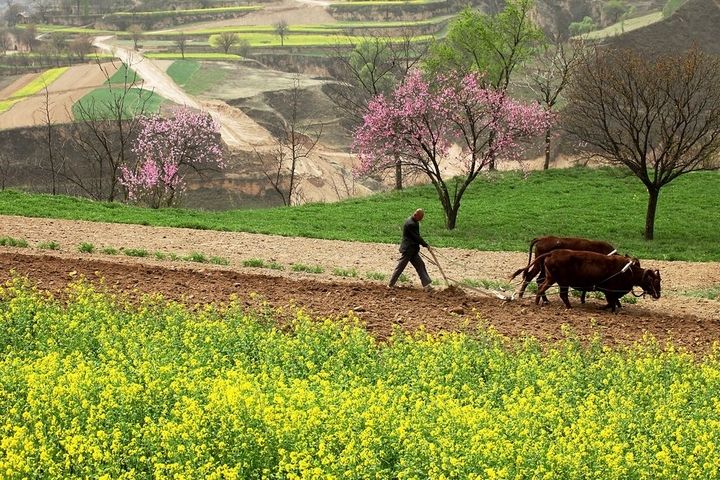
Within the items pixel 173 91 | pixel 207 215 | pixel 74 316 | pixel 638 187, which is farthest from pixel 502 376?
pixel 173 91

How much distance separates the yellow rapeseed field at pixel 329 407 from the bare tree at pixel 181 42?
10139cm

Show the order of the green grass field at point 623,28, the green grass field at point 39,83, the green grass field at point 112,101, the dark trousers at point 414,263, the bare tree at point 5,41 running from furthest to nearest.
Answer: the bare tree at point 5,41 < the green grass field at point 39,83 < the green grass field at point 112,101 < the green grass field at point 623,28 < the dark trousers at point 414,263

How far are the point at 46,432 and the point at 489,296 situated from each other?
11415mm

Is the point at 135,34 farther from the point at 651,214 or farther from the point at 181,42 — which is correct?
the point at 651,214

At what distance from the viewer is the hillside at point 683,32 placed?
66562mm

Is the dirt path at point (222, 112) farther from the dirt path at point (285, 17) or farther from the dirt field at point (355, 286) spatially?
the dirt path at point (285, 17)

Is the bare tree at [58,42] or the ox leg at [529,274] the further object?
the bare tree at [58,42]

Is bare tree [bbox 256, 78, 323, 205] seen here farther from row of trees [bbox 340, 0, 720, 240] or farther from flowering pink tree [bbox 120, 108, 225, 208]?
row of trees [bbox 340, 0, 720, 240]

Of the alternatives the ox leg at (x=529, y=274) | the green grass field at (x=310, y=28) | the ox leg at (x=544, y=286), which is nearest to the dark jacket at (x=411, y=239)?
the ox leg at (x=529, y=274)

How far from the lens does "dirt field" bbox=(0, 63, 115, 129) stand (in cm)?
7456

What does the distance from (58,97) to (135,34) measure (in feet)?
163

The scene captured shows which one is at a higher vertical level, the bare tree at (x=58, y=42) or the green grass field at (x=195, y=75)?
the bare tree at (x=58, y=42)

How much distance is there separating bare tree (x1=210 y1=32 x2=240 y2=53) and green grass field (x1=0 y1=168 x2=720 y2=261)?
7940cm

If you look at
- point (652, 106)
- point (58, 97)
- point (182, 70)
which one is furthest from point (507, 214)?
point (182, 70)
